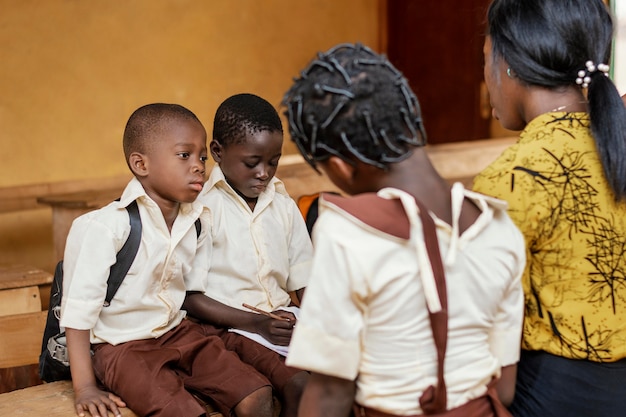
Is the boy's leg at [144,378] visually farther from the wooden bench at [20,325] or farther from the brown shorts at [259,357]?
the wooden bench at [20,325]

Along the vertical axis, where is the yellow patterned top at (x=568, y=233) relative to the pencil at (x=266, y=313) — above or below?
above

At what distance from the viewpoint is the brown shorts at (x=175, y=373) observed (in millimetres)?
2486

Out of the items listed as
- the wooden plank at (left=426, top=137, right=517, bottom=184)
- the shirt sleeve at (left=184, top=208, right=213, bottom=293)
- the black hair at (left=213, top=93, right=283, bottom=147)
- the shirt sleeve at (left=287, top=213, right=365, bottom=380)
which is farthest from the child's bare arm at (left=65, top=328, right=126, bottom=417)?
the wooden plank at (left=426, top=137, right=517, bottom=184)

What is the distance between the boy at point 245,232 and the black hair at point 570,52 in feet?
3.24

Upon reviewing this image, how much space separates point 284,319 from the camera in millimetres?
2814

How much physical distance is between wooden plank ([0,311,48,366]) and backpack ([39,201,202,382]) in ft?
1.25

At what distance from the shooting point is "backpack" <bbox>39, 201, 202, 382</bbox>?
2.57 m

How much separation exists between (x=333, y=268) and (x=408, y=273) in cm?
15

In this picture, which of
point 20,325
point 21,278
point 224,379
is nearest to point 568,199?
point 224,379

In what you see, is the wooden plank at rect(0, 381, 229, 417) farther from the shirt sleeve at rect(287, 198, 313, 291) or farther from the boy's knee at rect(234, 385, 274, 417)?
the shirt sleeve at rect(287, 198, 313, 291)

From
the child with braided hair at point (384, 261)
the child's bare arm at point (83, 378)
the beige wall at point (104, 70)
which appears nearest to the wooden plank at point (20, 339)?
the child's bare arm at point (83, 378)

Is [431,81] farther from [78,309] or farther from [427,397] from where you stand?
[427,397]

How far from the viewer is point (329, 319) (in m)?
1.73

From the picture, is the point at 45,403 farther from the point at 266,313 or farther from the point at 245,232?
the point at 245,232
